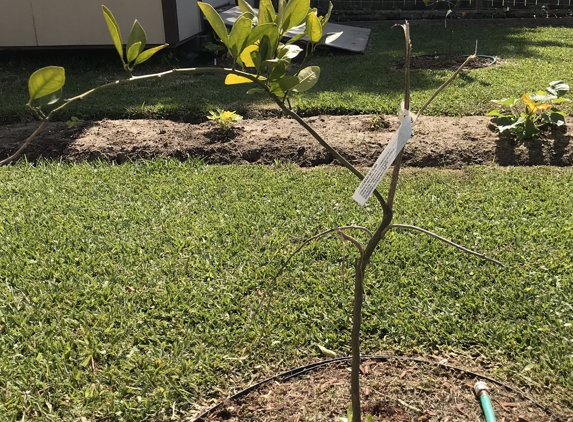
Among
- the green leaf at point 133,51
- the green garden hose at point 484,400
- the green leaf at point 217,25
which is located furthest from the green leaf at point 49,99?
the green garden hose at point 484,400

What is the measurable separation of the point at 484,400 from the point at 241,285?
1.42 m

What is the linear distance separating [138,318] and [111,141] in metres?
2.91

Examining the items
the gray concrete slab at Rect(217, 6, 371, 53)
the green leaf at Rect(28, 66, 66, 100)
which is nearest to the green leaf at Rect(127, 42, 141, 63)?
the green leaf at Rect(28, 66, 66, 100)

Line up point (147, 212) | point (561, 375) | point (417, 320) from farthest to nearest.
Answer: point (147, 212) < point (417, 320) < point (561, 375)

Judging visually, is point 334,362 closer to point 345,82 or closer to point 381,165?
point 381,165

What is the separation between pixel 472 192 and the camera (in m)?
4.11

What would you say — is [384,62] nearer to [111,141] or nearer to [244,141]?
[244,141]

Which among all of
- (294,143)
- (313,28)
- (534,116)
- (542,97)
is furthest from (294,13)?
(534,116)

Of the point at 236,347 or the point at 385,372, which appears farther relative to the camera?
the point at 236,347

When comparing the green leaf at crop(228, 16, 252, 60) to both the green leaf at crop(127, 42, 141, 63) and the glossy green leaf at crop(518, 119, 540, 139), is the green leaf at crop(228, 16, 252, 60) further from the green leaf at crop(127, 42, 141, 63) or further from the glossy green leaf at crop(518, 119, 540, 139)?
the glossy green leaf at crop(518, 119, 540, 139)

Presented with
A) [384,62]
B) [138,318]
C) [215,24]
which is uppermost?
[215,24]

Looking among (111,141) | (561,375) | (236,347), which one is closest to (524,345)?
(561,375)

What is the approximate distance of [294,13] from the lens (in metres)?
1.38

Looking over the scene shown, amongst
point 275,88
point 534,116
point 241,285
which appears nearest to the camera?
point 275,88
